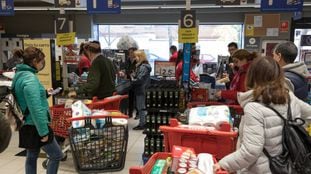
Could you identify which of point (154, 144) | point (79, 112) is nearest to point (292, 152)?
point (79, 112)

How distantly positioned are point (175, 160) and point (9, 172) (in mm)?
3073

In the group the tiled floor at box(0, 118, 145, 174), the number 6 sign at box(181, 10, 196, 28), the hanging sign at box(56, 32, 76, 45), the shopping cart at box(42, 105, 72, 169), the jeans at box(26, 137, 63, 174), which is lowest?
the tiled floor at box(0, 118, 145, 174)

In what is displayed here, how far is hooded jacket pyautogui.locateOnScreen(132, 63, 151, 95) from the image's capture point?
648 cm

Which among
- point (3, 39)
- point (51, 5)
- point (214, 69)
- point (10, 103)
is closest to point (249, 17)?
point (214, 69)

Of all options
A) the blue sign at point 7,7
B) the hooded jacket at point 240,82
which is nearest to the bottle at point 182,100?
the hooded jacket at point 240,82

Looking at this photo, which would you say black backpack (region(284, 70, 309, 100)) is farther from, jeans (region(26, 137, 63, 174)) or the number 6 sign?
jeans (region(26, 137, 63, 174))

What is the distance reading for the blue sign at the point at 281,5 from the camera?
5.34 metres

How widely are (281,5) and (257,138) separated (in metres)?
4.24

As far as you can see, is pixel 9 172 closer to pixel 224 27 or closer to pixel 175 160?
pixel 175 160

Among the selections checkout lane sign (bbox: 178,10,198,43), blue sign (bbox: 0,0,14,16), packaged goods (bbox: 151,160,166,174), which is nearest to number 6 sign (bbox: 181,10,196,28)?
checkout lane sign (bbox: 178,10,198,43)

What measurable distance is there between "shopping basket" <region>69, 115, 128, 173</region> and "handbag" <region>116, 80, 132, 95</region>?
331 cm

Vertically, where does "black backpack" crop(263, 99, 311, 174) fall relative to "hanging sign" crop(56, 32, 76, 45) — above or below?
below

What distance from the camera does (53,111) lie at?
12.6 feet

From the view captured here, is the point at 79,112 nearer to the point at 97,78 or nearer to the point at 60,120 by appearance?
the point at 60,120
